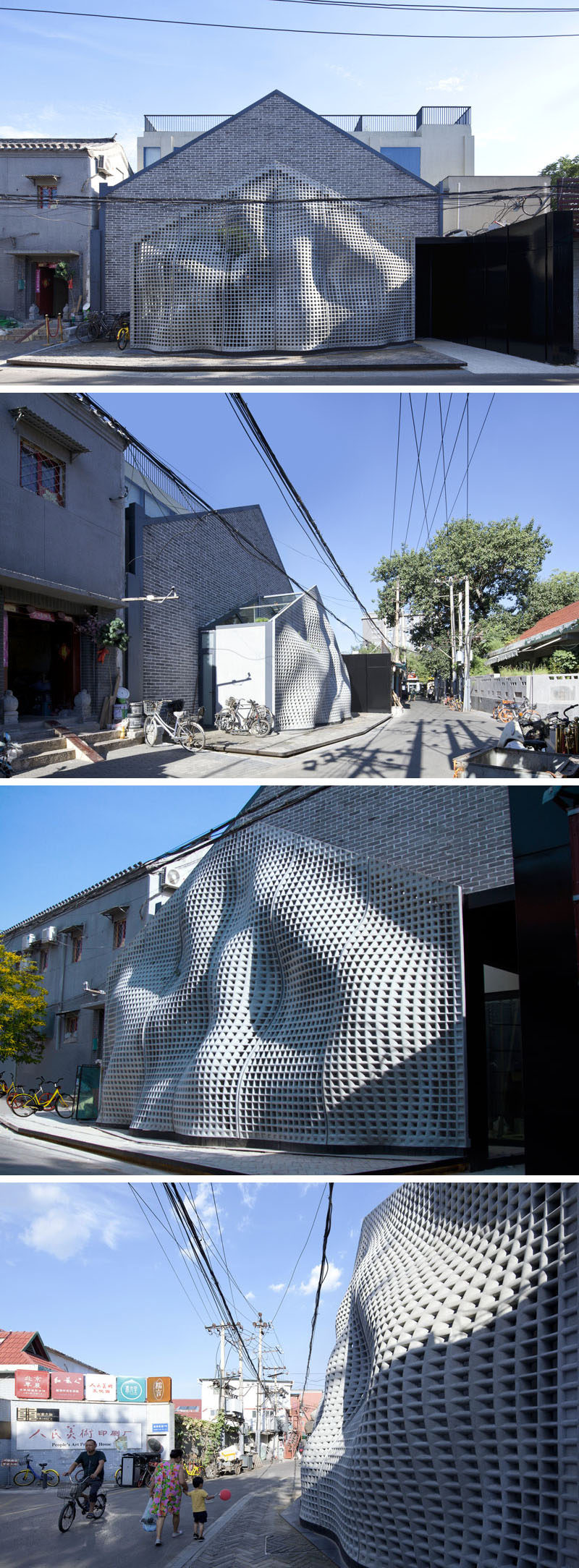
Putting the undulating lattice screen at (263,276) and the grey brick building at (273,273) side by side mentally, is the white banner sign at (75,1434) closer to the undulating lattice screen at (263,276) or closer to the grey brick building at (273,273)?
the undulating lattice screen at (263,276)

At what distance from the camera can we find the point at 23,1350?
1716cm

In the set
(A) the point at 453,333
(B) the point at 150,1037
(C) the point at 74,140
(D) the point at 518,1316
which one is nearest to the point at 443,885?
(D) the point at 518,1316

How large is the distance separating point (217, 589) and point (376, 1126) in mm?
4342

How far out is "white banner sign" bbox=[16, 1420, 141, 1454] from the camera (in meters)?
13.6

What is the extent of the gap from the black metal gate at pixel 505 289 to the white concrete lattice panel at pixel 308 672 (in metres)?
10.4

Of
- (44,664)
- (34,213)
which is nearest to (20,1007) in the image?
(44,664)

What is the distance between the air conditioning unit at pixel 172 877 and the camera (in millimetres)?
8188

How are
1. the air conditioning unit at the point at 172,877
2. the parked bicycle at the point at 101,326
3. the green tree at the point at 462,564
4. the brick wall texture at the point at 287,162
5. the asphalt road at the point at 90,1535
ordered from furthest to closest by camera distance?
the brick wall texture at the point at 287,162, the parked bicycle at the point at 101,326, the air conditioning unit at the point at 172,877, the asphalt road at the point at 90,1535, the green tree at the point at 462,564

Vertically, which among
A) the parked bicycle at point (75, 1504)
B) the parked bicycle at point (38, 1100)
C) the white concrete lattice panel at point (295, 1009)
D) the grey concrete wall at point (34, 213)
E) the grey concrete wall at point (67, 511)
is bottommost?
the parked bicycle at point (75, 1504)

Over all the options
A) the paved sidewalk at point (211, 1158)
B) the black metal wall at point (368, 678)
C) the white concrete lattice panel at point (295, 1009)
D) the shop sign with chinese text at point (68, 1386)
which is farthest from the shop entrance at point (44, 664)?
the shop sign with chinese text at point (68, 1386)

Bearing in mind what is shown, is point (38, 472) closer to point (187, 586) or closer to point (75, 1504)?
point (187, 586)

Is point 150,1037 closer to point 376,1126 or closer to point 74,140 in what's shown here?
point 376,1126

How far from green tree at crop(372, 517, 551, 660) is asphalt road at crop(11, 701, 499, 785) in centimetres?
72

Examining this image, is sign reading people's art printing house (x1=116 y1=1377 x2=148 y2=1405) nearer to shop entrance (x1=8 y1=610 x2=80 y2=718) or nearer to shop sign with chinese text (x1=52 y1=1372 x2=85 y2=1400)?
shop sign with chinese text (x1=52 y1=1372 x2=85 y2=1400)
